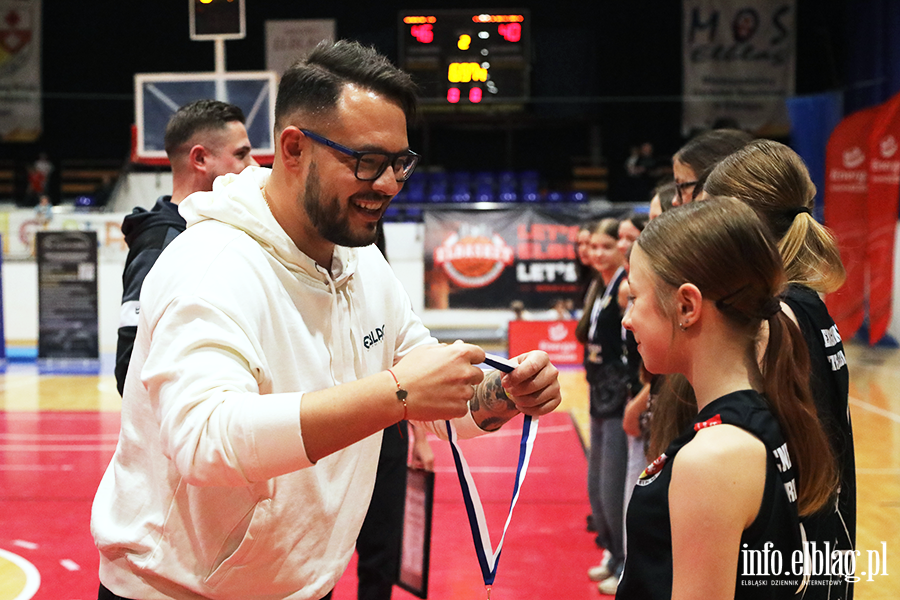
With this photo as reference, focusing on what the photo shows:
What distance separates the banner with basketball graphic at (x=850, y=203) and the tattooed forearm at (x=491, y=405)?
1054 cm

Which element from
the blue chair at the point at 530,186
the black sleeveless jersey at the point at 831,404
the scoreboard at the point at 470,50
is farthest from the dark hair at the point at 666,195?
the blue chair at the point at 530,186

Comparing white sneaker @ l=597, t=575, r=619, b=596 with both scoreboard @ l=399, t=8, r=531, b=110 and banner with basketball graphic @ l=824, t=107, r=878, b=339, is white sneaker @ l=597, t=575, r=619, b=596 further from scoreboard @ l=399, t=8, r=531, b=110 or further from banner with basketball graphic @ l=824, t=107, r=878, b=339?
banner with basketball graphic @ l=824, t=107, r=878, b=339

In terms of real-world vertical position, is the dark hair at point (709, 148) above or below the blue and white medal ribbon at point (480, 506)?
above

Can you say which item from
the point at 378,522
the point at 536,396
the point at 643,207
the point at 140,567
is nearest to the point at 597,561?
the point at 378,522

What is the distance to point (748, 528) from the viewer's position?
4.66 ft

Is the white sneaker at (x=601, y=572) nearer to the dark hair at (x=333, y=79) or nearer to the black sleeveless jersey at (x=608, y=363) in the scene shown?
the black sleeveless jersey at (x=608, y=363)

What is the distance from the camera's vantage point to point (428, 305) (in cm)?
1126

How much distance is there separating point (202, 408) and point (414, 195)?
1479 centimetres

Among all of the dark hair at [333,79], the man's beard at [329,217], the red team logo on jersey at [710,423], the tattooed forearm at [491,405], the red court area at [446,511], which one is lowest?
the red court area at [446,511]

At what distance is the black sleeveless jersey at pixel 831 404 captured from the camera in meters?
1.78

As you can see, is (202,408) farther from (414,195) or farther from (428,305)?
(414,195)

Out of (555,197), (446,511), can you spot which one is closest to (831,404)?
(446,511)

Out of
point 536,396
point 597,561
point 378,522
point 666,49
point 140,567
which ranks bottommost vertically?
point 597,561

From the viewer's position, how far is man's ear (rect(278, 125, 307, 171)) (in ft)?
5.41
